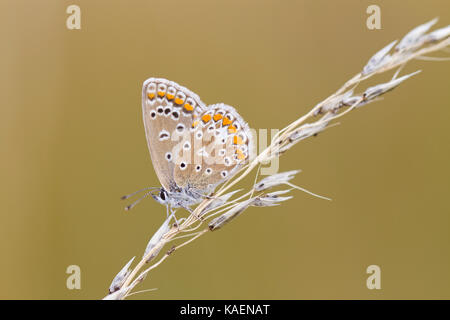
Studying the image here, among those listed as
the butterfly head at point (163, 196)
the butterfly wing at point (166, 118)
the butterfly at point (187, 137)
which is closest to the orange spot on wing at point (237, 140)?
the butterfly at point (187, 137)

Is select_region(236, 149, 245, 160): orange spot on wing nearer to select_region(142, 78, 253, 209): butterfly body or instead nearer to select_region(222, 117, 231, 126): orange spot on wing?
select_region(142, 78, 253, 209): butterfly body

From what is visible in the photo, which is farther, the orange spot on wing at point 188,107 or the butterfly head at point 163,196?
the orange spot on wing at point 188,107

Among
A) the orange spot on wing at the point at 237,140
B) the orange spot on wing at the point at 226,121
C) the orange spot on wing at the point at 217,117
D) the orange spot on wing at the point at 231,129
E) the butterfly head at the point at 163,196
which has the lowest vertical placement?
the butterfly head at the point at 163,196

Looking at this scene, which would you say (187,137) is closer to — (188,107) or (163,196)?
(188,107)

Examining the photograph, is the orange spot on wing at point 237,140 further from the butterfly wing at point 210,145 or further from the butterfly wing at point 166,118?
the butterfly wing at point 166,118

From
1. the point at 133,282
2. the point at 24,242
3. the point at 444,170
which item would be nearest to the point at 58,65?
the point at 24,242

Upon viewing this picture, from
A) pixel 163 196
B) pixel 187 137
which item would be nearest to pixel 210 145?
pixel 187 137

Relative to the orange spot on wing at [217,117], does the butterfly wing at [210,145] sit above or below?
below

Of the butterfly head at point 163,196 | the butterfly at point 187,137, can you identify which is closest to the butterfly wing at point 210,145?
the butterfly at point 187,137
